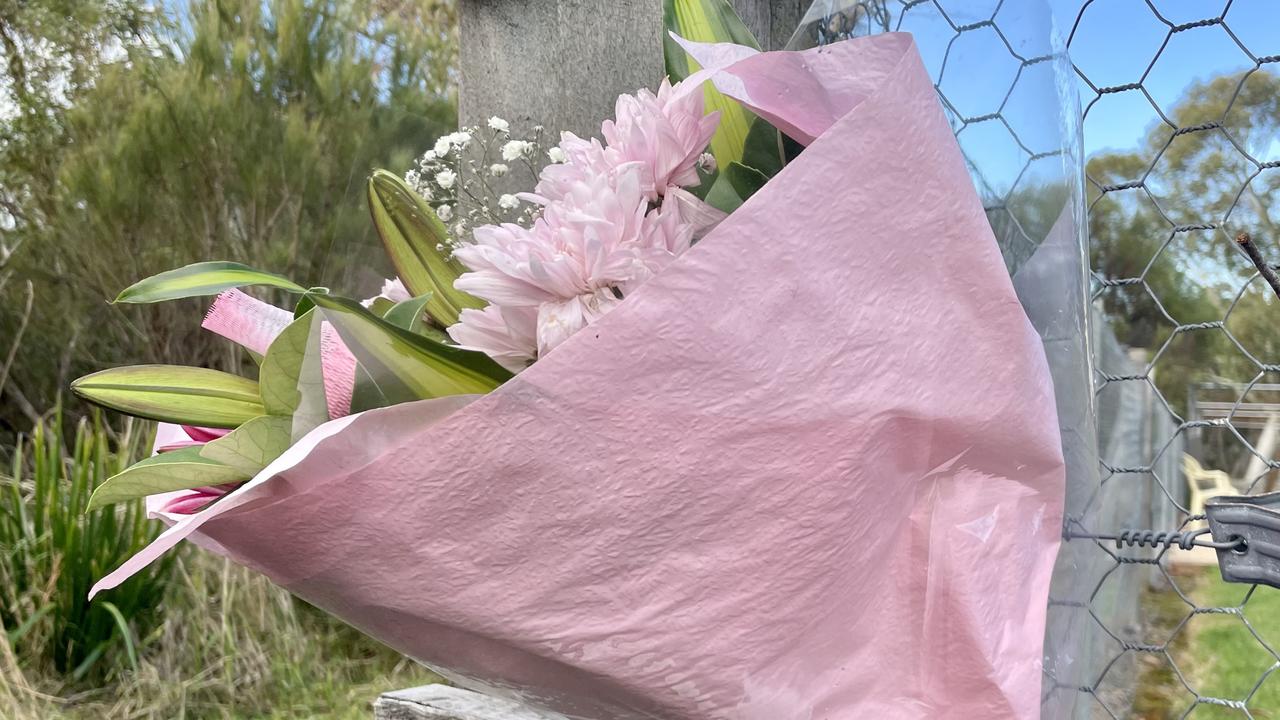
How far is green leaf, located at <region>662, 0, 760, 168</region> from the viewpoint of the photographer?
1.35 feet

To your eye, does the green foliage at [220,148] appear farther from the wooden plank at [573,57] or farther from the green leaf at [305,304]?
the green leaf at [305,304]

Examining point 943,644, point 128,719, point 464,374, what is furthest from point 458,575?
point 128,719

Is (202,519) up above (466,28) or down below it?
below

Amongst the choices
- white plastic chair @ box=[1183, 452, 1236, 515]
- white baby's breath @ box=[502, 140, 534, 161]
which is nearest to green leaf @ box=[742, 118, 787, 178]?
white baby's breath @ box=[502, 140, 534, 161]

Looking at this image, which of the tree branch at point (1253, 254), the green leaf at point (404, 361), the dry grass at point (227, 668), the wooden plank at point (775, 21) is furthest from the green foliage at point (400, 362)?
the dry grass at point (227, 668)

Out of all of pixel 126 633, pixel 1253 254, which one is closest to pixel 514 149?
pixel 1253 254

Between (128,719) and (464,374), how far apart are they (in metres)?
2.18

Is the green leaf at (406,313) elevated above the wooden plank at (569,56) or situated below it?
below

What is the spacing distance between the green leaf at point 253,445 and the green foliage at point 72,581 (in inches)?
81.7

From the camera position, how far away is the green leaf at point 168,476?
349 millimetres

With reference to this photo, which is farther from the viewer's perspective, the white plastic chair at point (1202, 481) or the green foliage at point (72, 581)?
the green foliage at point (72, 581)

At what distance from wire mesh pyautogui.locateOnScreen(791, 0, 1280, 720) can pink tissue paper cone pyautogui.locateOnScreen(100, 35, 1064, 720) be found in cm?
8

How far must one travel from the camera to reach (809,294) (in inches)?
12.9

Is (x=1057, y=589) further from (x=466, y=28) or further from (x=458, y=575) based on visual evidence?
(x=466, y=28)
